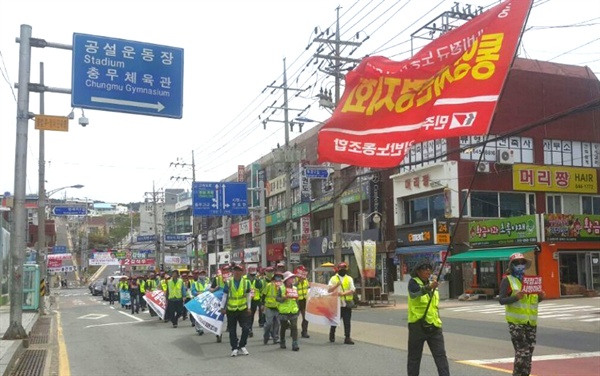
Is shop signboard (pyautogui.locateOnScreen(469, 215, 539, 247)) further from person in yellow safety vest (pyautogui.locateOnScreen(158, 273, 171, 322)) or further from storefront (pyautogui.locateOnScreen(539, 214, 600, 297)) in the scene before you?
person in yellow safety vest (pyautogui.locateOnScreen(158, 273, 171, 322))

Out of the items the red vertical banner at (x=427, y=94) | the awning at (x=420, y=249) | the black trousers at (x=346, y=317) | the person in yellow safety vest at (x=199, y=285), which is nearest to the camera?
the red vertical banner at (x=427, y=94)

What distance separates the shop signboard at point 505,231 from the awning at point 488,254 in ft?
1.33

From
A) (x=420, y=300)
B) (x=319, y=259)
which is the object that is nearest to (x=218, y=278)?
(x=420, y=300)

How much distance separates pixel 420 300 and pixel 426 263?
463mm

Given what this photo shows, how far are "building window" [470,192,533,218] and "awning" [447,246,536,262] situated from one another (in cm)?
298

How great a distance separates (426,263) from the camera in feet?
25.6

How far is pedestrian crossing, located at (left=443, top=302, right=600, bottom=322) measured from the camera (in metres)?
20.9

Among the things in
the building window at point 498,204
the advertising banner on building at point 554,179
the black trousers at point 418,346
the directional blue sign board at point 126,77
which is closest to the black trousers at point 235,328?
the directional blue sign board at point 126,77

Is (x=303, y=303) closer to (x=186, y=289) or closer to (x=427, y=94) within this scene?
(x=186, y=289)

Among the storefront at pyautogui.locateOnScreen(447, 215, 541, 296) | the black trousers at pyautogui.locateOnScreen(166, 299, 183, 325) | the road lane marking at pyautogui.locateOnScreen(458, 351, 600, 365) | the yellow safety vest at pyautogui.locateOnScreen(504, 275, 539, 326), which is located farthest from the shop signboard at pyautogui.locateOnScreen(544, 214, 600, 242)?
the yellow safety vest at pyautogui.locateOnScreen(504, 275, 539, 326)

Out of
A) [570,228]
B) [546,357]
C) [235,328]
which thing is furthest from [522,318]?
[570,228]

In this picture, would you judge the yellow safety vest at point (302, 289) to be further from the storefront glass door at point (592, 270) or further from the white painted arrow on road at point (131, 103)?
the storefront glass door at point (592, 270)

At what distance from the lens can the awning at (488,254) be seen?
3059cm

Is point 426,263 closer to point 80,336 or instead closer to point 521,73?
point 80,336
